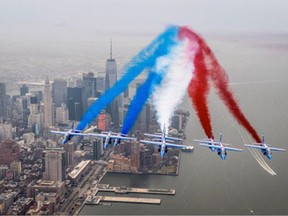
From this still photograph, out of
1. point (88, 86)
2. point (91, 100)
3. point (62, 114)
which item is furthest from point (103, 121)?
point (88, 86)

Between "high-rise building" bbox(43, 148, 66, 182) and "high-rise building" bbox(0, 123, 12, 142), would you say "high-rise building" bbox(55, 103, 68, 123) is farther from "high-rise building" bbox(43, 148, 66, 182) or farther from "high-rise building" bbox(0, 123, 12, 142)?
"high-rise building" bbox(43, 148, 66, 182)

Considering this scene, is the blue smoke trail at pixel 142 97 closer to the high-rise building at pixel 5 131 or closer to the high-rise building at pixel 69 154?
the high-rise building at pixel 69 154

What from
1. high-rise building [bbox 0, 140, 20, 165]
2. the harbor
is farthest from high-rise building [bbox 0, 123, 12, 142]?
the harbor

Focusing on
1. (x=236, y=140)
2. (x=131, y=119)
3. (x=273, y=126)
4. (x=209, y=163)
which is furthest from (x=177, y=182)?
(x=131, y=119)

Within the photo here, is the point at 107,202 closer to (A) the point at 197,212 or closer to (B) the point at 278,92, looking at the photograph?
(A) the point at 197,212

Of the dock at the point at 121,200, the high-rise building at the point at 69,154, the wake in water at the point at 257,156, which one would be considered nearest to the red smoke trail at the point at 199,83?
the dock at the point at 121,200

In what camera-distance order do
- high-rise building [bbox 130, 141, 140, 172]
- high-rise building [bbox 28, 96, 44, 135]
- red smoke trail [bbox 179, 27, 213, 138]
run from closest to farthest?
red smoke trail [bbox 179, 27, 213, 138] < high-rise building [bbox 130, 141, 140, 172] < high-rise building [bbox 28, 96, 44, 135]
